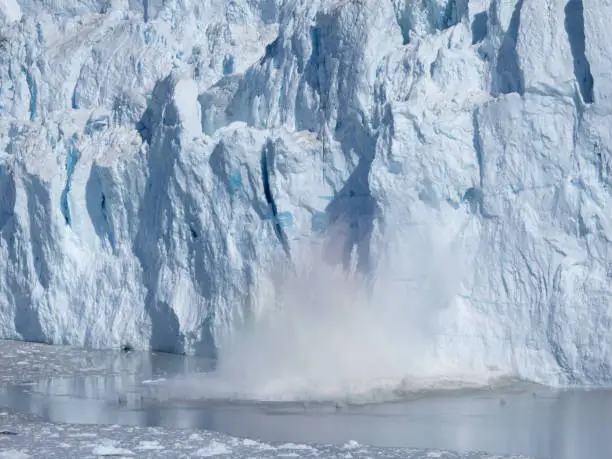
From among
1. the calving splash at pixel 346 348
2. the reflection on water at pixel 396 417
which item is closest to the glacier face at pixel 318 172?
the calving splash at pixel 346 348

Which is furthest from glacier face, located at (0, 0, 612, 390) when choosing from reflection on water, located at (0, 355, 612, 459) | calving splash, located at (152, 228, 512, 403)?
reflection on water, located at (0, 355, 612, 459)

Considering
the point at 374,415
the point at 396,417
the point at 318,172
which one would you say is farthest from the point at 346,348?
the point at 318,172

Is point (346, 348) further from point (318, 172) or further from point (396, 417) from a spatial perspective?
point (318, 172)

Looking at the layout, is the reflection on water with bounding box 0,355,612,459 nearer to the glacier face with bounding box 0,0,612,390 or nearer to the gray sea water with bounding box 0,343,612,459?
the gray sea water with bounding box 0,343,612,459

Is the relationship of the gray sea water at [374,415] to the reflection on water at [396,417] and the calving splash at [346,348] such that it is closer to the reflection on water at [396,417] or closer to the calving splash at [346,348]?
the reflection on water at [396,417]

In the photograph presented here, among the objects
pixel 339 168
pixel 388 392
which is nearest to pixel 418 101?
pixel 339 168
